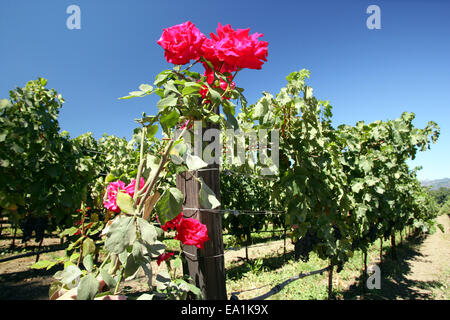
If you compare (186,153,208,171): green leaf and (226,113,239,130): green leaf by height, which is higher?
(226,113,239,130): green leaf

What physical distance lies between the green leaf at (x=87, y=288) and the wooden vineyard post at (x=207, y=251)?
51 centimetres

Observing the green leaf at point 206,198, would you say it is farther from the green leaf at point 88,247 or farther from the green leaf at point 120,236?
the green leaf at point 88,247

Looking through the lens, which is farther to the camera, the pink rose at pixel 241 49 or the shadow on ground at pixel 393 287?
the shadow on ground at pixel 393 287

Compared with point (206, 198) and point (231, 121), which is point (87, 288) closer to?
point (206, 198)

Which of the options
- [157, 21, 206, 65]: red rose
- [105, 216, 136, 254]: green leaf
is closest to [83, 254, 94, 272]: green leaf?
[105, 216, 136, 254]: green leaf

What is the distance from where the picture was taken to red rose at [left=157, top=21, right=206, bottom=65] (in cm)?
69

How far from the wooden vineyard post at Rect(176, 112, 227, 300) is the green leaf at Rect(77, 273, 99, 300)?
0.51 metres

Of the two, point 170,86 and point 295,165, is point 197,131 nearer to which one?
point 170,86

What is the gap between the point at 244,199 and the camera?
341 inches

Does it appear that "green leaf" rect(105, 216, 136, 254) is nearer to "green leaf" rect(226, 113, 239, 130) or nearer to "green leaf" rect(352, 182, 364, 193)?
"green leaf" rect(226, 113, 239, 130)

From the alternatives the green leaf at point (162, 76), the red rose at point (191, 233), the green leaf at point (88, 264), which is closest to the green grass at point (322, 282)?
the red rose at point (191, 233)

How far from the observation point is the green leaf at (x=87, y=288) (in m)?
0.56

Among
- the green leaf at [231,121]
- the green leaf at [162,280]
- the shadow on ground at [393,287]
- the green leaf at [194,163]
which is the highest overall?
the green leaf at [231,121]
